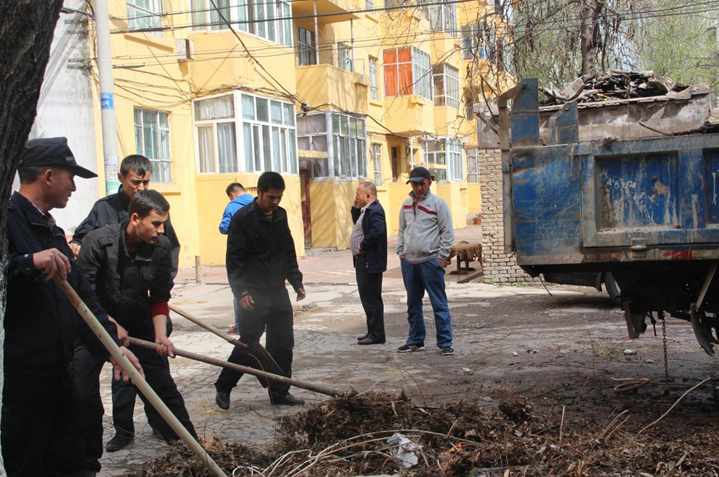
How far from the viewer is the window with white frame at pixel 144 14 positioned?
16.2 m

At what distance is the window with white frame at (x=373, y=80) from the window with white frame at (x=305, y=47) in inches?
181

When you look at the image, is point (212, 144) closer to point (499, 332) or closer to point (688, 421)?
point (499, 332)

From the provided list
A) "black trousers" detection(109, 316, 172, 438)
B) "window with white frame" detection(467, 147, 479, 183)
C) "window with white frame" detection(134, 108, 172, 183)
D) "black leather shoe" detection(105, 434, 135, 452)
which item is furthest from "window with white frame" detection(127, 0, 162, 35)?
"window with white frame" detection(467, 147, 479, 183)

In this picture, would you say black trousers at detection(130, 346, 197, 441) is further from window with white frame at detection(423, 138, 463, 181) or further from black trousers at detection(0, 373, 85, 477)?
window with white frame at detection(423, 138, 463, 181)

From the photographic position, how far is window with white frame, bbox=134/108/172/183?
54.6 feet

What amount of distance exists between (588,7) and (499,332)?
24.4ft

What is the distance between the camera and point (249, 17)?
1941 cm

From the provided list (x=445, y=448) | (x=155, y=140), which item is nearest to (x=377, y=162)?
(x=155, y=140)

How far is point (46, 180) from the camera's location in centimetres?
344

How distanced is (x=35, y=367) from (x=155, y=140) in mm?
14797

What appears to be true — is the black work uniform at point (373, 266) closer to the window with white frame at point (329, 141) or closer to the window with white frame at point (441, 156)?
the window with white frame at point (329, 141)

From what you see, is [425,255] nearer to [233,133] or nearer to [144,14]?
[144,14]

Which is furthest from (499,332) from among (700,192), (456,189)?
(456,189)

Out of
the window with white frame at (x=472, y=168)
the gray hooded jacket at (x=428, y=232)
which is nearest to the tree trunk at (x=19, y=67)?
the gray hooded jacket at (x=428, y=232)
